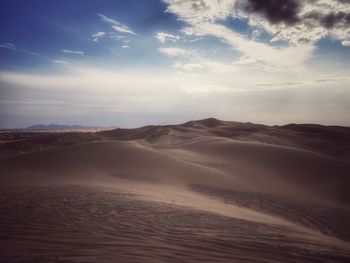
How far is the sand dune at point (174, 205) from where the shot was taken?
15.4ft

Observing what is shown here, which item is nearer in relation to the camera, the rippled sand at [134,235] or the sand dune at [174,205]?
the rippled sand at [134,235]

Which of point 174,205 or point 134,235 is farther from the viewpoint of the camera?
point 174,205

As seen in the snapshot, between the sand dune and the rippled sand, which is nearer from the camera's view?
the rippled sand

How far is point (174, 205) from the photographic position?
7926 millimetres

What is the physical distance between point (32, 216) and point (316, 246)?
17.6ft

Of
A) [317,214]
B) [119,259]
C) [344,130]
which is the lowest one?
[317,214]

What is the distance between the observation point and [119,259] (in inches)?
164

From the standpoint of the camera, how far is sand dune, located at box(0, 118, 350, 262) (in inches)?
185

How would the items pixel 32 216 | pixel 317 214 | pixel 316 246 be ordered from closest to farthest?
pixel 316 246, pixel 32 216, pixel 317 214

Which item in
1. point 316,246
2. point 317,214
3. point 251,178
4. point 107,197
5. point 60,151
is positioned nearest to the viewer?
point 316,246

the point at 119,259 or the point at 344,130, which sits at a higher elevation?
the point at 344,130

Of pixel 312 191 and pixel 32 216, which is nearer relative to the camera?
pixel 32 216

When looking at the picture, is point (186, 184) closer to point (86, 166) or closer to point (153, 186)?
point (153, 186)

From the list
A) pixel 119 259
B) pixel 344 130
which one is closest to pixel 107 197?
pixel 119 259
